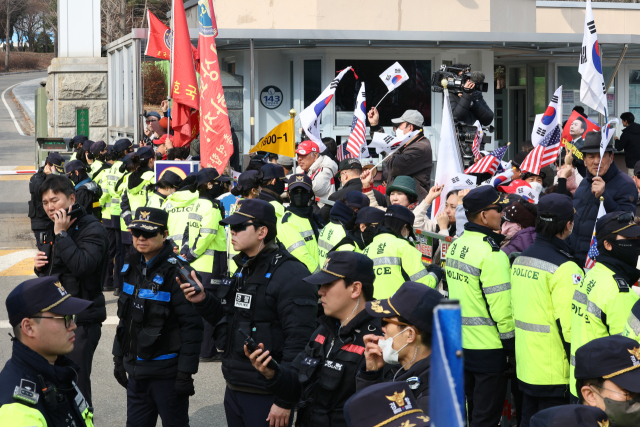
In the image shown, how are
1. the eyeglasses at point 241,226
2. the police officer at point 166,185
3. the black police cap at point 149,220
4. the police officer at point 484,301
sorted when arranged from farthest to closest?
the police officer at point 166,185
the police officer at point 484,301
the black police cap at point 149,220
the eyeglasses at point 241,226

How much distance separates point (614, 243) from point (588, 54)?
15.9 feet

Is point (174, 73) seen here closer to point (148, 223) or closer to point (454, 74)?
point (454, 74)

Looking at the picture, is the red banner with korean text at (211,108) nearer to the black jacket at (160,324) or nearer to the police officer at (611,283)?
the black jacket at (160,324)

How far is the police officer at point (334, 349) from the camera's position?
3902mm

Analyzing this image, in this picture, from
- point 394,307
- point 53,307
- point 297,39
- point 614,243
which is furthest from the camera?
point 297,39

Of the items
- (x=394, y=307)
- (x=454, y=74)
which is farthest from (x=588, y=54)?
(x=394, y=307)

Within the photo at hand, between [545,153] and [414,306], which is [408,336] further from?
[545,153]

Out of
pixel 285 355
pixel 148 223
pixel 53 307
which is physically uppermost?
pixel 148 223

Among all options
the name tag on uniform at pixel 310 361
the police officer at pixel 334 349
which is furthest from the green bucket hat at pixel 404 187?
the name tag on uniform at pixel 310 361

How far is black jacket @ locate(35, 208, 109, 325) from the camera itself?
5758 mm

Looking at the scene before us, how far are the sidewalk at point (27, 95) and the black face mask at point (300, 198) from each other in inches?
1647

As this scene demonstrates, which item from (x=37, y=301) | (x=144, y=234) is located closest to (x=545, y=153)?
(x=144, y=234)

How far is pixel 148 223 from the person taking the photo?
528 centimetres

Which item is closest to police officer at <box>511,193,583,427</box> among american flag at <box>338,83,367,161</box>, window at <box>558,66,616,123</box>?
american flag at <box>338,83,367,161</box>
